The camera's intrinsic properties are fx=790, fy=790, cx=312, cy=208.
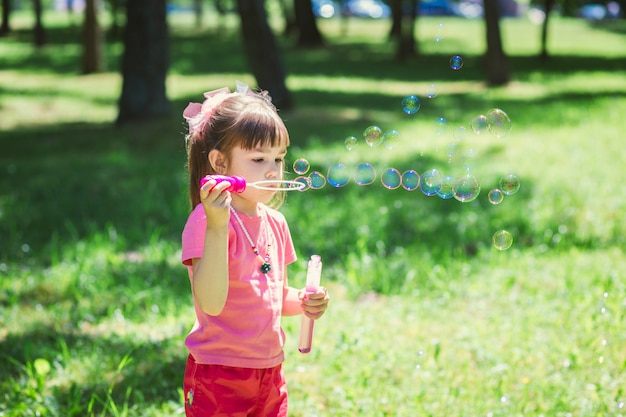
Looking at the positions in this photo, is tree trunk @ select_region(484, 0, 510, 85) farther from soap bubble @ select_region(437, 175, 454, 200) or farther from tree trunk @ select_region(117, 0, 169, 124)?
soap bubble @ select_region(437, 175, 454, 200)

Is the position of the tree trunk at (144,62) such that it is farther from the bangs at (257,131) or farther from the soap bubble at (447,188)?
the bangs at (257,131)

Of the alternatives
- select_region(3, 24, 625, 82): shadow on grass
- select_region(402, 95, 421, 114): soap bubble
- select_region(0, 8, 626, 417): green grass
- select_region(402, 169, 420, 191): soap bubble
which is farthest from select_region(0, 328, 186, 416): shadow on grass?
select_region(3, 24, 625, 82): shadow on grass

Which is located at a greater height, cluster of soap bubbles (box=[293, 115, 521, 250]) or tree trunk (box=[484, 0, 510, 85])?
cluster of soap bubbles (box=[293, 115, 521, 250])

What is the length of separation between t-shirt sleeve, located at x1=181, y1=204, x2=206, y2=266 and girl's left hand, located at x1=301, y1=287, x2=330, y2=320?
1.25 feet

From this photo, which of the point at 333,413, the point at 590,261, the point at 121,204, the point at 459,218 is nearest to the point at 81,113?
the point at 121,204

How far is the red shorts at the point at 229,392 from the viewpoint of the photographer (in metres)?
2.58

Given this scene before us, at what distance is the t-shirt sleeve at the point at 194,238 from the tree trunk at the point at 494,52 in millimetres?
16000

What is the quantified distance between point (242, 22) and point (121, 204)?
585 cm

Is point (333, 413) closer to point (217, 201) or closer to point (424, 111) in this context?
point (217, 201)

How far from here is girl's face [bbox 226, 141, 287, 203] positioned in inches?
100

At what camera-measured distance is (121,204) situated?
733 cm

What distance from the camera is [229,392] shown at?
2588mm

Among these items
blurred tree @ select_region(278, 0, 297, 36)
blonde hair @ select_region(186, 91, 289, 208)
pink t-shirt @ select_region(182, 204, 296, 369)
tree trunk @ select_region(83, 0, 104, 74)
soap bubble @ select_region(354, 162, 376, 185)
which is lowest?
blurred tree @ select_region(278, 0, 297, 36)

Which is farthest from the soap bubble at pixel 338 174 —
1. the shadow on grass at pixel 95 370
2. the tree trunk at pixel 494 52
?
the tree trunk at pixel 494 52
